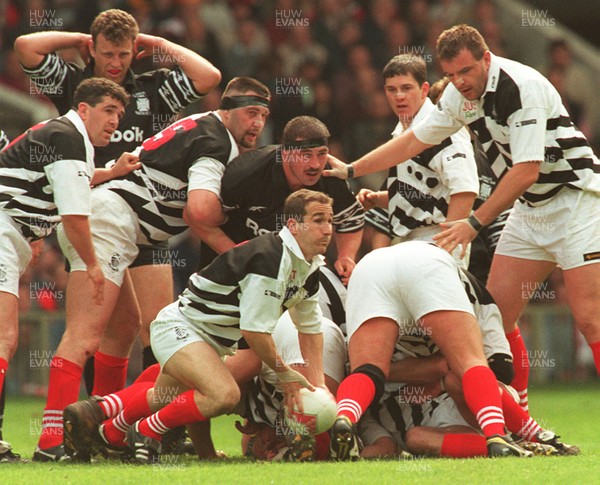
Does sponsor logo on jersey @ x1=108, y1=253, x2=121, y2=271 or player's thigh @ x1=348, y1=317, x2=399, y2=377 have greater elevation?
sponsor logo on jersey @ x1=108, y1=253, x2=121, y2=271

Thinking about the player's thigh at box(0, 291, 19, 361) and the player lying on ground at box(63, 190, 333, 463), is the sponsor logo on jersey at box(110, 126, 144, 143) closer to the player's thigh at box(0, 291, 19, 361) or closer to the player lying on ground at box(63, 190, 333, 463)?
the player's thigh at box(0, 291, 19, 361)

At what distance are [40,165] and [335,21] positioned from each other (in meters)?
8.01

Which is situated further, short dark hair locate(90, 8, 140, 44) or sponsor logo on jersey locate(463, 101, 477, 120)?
short dark hair locate(90, 8, 140, 44)

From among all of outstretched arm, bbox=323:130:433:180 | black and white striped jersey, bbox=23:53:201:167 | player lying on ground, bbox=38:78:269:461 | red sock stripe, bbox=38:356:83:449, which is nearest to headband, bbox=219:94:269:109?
player lying on ground, bbox=38:78:269:461

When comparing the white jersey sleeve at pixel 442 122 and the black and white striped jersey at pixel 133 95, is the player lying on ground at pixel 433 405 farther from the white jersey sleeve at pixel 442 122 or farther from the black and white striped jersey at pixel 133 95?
the black and white striped jersey at pixel 133 95

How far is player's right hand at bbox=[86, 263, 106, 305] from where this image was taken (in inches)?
218

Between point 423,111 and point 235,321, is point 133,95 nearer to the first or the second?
point 423,111

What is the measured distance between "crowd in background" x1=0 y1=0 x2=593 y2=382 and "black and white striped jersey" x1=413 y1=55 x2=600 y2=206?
5.43 m

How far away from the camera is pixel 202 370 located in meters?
5.12

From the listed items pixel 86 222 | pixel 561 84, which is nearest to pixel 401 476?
pixel 86 222

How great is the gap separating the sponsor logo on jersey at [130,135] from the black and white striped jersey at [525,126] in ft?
5.43

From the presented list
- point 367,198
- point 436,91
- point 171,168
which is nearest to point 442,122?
point 367,198

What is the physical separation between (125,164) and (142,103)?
0.73m

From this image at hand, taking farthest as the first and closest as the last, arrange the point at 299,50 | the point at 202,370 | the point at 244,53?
the point at 299,50
the point at 244,53
the point at 202,370
